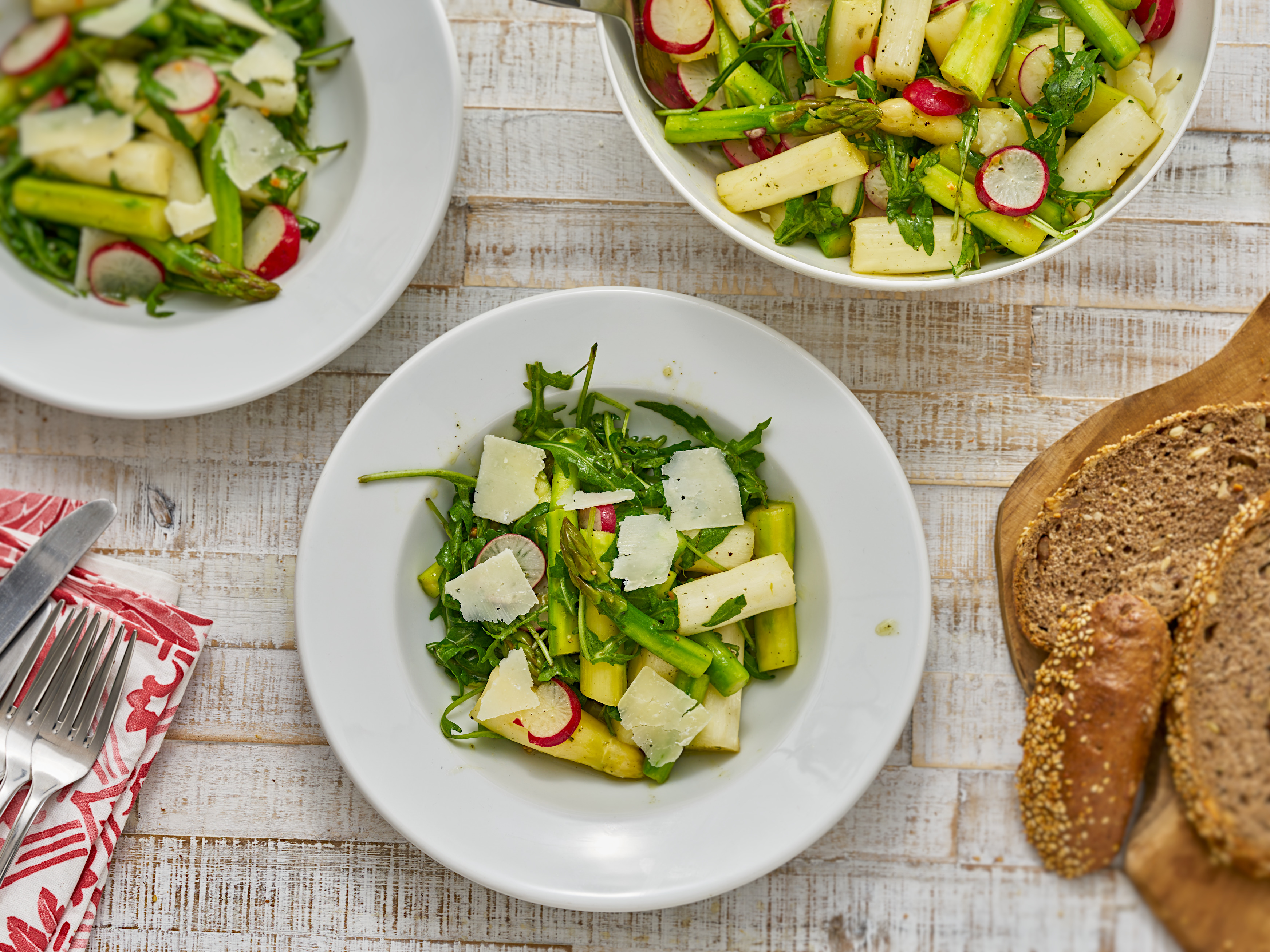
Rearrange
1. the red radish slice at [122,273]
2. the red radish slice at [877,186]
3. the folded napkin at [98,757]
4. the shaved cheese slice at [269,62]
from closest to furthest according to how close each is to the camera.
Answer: the shaved cheese slice at [269,62]
the red radish slice at [122,273]
the red radish slice at [877,186]
the folded napkin at [98,757]

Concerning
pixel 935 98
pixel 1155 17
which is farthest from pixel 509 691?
pixel 1155 17

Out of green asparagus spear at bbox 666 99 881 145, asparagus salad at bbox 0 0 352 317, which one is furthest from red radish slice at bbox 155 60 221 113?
green asparagus spear at bbox 666 99 881 145

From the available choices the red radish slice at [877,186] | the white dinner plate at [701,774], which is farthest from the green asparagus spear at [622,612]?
the red radish slice at [877,186]

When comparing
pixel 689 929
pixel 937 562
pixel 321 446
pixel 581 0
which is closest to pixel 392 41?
pixel 581 0

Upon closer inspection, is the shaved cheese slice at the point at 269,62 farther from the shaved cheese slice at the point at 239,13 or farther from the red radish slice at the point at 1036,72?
the red radish slice at the point at 1036,72

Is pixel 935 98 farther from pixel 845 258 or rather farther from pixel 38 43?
pixel 38 43

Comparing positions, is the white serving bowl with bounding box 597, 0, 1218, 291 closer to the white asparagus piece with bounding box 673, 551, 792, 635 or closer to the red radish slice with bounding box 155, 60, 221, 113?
the white asparagus piece with bounding box 673, 551, 792, 635

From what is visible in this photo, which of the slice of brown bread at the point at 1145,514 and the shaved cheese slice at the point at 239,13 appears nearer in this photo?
the shaved cheese slice at the point at 239,13

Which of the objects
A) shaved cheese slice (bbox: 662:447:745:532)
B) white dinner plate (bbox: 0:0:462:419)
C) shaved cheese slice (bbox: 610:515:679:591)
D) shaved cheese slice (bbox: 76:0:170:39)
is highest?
shaved cheese slice (bbox: 76:0:170:39)

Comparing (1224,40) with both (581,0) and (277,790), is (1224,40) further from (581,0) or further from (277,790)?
(277,790)
